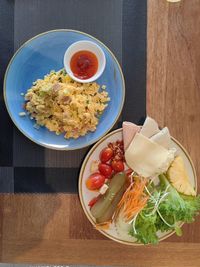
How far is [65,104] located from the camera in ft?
4.84

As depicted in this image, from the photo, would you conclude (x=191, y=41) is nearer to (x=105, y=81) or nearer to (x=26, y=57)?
(x=105, y=81)

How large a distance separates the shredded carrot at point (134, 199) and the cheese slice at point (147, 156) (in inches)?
1.5

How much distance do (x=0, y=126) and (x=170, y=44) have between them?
67 cm

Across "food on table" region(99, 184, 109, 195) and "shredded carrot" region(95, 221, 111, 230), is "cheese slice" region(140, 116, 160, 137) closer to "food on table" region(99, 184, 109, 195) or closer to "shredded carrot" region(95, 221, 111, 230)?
"food on table" region(99, 184, 109, 195)

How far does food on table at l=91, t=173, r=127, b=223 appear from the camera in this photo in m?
1.52

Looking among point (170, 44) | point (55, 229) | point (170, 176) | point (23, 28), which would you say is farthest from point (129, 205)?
point (23, 28)

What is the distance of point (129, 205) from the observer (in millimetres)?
1497

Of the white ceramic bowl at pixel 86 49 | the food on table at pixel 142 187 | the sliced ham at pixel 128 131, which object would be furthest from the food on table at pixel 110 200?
the white ceramic bowl at pixel 86 49

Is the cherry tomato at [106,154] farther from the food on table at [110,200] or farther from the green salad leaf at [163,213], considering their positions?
the green salad leaf at [163,213]

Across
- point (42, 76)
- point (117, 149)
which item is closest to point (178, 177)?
point (117, 149)

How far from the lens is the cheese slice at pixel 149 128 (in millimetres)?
1534

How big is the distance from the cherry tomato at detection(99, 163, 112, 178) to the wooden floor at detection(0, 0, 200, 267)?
14cm

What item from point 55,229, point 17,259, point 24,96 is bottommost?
point 17,259

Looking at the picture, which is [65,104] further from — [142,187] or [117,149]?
[142,187]
